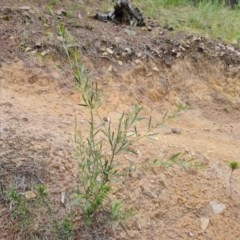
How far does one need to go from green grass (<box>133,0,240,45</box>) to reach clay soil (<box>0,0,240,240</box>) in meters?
0.29

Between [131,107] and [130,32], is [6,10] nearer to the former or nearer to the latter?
[130,32]

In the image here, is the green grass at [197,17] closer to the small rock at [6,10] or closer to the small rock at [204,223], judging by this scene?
the small rock at [6,10]

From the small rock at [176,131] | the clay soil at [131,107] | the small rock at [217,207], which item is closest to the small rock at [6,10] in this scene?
the clay soil at [131,107]

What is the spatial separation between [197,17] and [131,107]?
7.53 ft

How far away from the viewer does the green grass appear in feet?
15.8

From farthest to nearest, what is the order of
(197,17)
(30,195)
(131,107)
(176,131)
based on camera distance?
(197,17)
(131,107)
(176,131)
(30,195)

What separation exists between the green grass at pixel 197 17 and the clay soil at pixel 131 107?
0.29 m

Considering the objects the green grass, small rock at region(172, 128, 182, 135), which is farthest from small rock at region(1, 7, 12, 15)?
small rock at region(172, 128, 182, 135)

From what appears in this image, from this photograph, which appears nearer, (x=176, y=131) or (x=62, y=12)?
(x=176, y=131)

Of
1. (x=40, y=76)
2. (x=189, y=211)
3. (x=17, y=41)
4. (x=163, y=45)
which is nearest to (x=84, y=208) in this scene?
→ (x=189, y=211)

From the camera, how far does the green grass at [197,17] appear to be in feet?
15.8

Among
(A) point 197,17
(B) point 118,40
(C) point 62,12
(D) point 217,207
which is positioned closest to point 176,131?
(D) point 217,207

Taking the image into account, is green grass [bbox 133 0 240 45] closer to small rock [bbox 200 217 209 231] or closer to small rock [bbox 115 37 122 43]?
small rock [bbox 115 37 122 43]

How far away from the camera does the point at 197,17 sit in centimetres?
514
